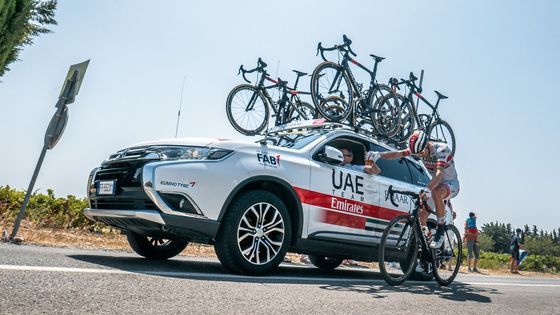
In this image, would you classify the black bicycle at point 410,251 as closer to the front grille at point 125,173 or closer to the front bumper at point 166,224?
the front bumper at point 166,224

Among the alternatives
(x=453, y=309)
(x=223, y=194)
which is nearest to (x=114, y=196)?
(x=223, y=194)

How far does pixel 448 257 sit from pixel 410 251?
0.84 m

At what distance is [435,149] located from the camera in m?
6.78

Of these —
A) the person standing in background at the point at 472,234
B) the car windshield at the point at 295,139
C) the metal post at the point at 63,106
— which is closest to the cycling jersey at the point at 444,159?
the car windshield at the point at 295,139

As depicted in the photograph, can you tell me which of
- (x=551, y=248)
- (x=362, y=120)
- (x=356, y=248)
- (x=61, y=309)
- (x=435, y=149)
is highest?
(x=551, y=248)

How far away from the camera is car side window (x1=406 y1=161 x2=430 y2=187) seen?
8.13 meters

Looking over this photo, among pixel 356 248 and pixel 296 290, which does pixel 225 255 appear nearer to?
pixel 296 290

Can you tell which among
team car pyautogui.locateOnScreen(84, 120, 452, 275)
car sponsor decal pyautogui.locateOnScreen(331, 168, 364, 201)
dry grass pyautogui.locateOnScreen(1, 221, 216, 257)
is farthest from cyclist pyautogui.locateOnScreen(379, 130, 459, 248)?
dry grass pyautogui.locateOnScreen(1, 221, 216, 257)

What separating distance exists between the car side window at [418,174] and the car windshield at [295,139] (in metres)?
1.96

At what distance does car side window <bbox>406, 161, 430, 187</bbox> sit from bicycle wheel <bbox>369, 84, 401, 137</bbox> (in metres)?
2.12

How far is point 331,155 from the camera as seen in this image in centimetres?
626

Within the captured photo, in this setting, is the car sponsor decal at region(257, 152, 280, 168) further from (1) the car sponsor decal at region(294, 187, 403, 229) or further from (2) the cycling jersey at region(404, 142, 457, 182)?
(2) the cycling jersey at region(404, 142, 457, 182)

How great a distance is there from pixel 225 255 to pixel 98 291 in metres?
1.93

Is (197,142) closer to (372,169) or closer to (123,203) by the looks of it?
(123,203)
